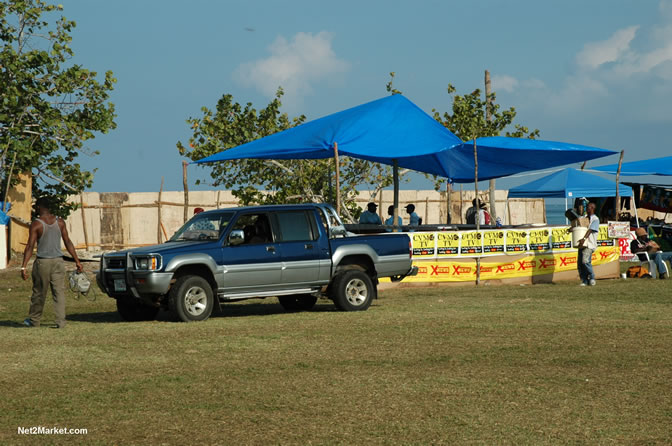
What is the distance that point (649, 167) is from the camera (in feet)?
101

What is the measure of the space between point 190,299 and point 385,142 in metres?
7.76

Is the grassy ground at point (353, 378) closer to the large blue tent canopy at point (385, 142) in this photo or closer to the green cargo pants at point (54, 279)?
the green cargo pants at point (54, 279)

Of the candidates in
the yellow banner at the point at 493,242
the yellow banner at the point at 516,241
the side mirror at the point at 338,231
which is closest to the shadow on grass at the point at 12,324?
the side mirror at the point at 338,231

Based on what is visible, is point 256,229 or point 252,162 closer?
point 256,229

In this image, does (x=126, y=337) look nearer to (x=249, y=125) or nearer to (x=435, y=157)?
(x=435, y=157)

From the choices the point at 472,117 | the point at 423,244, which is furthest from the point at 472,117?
the point at 423,244

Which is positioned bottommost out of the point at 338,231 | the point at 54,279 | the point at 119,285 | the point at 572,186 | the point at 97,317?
the point at 97,317

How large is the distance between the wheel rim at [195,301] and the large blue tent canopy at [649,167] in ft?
61.7

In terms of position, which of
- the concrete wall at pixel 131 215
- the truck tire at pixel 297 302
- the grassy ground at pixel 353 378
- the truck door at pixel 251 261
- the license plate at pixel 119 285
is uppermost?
the concrete wall at pixel 131 215

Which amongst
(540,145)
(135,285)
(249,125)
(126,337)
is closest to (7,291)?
(135,285)

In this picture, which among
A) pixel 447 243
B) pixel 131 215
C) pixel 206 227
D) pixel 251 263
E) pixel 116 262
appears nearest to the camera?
pixel 116 262

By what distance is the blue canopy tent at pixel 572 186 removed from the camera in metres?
31.6

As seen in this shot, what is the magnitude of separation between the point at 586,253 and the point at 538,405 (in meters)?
14.1

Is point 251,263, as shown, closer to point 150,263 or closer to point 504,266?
point 150,263
